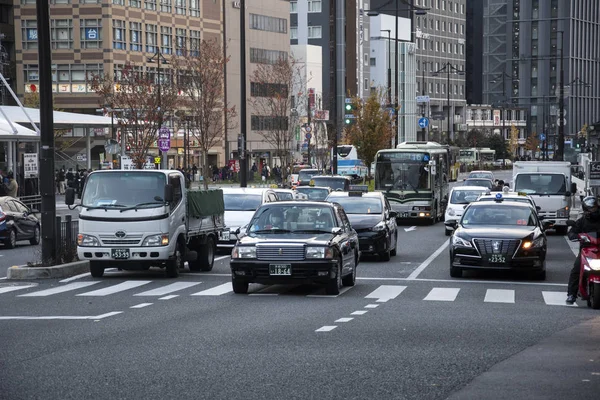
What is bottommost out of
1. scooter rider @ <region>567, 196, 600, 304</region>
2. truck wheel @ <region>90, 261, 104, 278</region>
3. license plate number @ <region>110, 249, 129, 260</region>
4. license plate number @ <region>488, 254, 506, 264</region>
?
truck wheel @ <region>90, 261, 104, 278</region>

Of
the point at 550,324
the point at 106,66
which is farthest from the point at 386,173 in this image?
the point at 106,66

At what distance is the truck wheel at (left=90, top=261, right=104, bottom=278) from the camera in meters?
23.6

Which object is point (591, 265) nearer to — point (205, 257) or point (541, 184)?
point (205, 257)

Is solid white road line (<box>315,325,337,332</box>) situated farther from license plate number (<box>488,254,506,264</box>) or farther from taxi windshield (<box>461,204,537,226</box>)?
taxi windshield (<box>461,204,537,226</box>)

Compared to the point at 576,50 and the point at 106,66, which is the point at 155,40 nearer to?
the point at 106,66

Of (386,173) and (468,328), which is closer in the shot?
(468,328)

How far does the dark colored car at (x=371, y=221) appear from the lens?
28172 millimetres

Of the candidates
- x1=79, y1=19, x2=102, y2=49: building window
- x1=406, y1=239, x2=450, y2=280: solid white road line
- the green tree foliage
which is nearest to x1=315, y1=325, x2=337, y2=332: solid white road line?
x1=406, y1=239, x2=450, y2=280: solid white road line

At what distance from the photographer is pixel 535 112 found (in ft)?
627

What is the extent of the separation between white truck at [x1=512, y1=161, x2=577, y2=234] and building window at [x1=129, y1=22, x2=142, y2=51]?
63.3 metres

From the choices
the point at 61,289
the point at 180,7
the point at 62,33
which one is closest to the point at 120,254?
the point at 61,289

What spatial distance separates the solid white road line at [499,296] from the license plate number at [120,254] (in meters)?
7.24

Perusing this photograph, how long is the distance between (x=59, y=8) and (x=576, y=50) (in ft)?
345

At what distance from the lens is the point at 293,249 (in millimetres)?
19281
